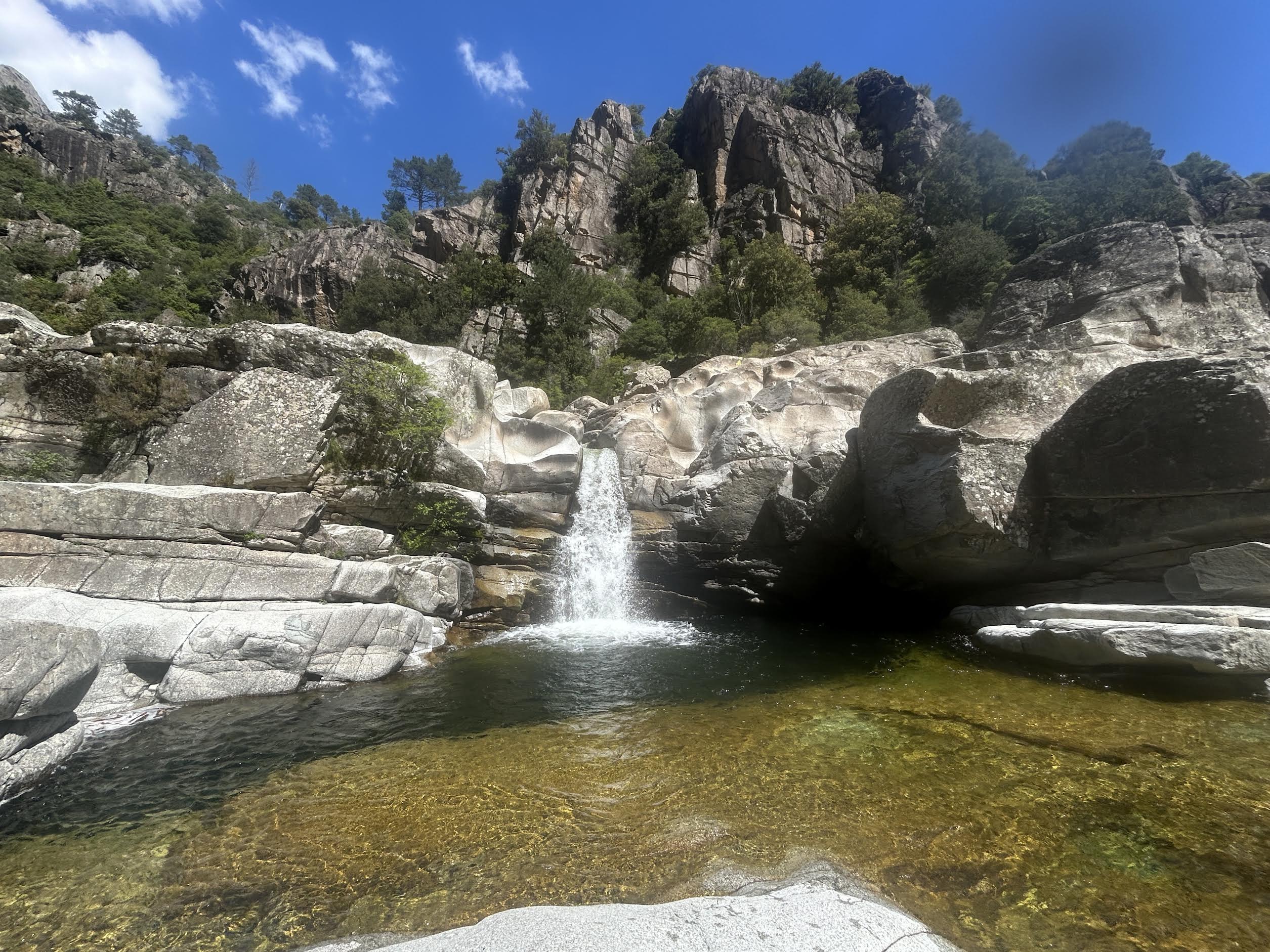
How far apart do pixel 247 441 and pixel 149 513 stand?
104 inches

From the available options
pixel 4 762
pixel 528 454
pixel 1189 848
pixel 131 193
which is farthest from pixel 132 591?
pixel 131 193

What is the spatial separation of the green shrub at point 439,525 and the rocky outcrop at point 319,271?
3423 centimetres

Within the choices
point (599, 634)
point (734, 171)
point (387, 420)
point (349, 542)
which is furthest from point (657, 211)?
point (599, 634)

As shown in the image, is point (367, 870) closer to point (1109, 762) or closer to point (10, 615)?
point (1109, 762)

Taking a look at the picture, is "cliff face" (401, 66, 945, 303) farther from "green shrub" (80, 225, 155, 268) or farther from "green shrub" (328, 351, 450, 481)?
"green shrub" (328, 351, 450, 481)

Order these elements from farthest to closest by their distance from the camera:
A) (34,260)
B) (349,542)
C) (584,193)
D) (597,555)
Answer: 1. (584,193)
2. (34,260)
3. (597,555)
4. (349,542)

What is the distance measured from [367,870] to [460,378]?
501 inches

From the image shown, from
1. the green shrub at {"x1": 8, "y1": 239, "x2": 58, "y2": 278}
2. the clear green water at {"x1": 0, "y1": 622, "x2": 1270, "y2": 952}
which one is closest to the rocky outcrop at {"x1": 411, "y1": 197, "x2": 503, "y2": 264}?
the green shrub at {"x1": 8, "y1": 239, "x2": 58, "y2": 278}

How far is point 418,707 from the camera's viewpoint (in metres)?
7.45

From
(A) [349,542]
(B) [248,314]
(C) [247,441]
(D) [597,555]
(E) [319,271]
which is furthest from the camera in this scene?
(E) [319,271]

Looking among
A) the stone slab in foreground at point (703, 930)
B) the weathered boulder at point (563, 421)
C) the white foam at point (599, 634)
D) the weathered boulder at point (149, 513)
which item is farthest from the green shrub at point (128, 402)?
the stone slab in foreground at point (703, 930)

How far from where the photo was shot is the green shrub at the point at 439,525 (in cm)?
1251

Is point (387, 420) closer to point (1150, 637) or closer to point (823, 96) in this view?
point (1150, 637)

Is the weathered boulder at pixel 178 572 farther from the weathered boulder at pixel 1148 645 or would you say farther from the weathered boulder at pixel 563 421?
the weathered boulder at pixel 1148 645
